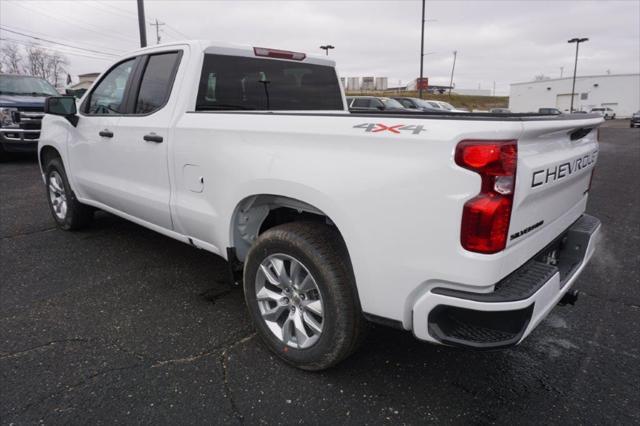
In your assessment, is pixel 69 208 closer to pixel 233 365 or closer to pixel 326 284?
pixel 233 365

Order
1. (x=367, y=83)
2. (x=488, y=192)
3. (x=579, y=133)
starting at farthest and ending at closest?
1. (x=367, y=83)
2. (x=579, y=133)
3. (x=488, y=192)

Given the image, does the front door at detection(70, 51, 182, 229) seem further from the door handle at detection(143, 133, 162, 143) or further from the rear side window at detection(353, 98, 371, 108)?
the rear side window at detection(353, 98, 371, 108)

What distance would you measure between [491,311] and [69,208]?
15.0 ft

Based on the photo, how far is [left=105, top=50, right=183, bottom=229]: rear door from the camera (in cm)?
333

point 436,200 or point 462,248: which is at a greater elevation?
point 436,200

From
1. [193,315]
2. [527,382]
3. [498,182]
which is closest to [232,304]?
[193,315]

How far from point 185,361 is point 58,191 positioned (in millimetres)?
3354

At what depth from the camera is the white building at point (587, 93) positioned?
6103 cm

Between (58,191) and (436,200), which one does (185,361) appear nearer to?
(436,200)

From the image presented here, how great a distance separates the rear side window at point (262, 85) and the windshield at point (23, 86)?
9.22 metres

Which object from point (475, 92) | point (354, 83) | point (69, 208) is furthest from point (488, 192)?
point (475, 92)

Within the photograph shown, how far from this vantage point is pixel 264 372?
267 centimetres

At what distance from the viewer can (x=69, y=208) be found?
16.3ft

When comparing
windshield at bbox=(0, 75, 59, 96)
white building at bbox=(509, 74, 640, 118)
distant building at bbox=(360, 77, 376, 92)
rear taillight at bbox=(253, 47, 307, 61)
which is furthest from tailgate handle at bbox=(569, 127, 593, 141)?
distant building at bbox=(360, 77, 376, 92)
